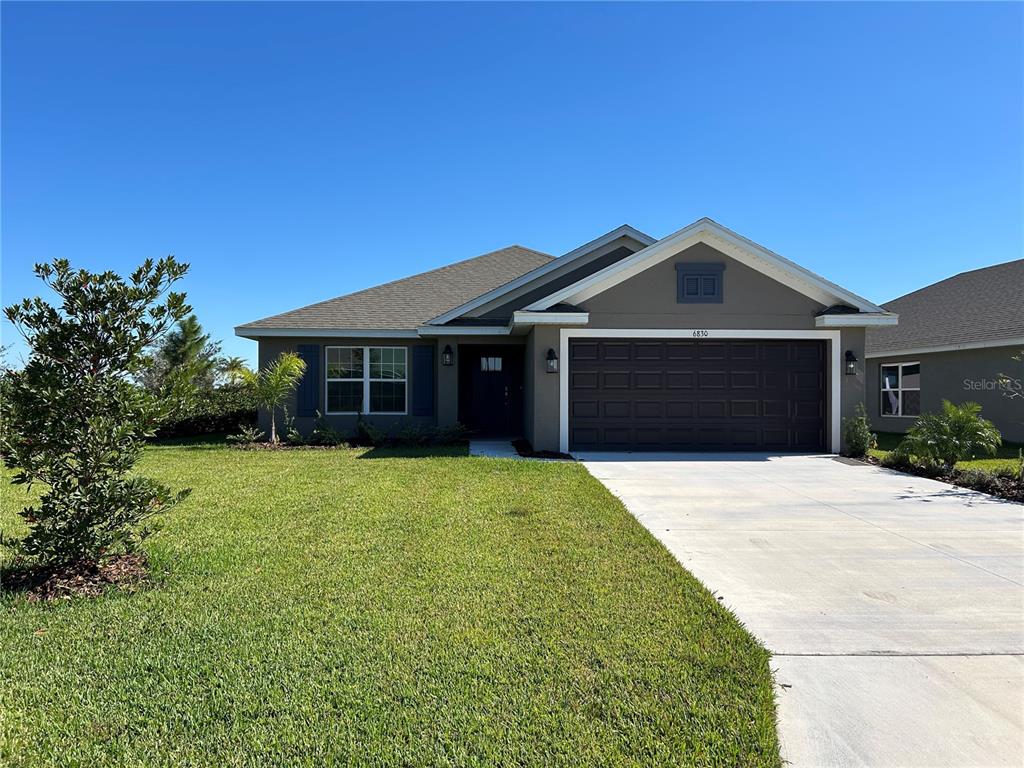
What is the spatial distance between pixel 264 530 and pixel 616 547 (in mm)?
3460

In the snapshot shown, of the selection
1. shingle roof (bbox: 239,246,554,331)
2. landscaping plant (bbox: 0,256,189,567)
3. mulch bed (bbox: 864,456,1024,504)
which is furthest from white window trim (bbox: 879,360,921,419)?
landscaping plant (bbox: 0,256,189,567)

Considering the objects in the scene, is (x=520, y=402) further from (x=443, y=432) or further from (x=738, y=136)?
(x=738, y=136)

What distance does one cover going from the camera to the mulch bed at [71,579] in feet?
12.6

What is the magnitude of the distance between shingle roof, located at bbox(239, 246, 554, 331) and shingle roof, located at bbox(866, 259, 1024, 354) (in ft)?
37.3

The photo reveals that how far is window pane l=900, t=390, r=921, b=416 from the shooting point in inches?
647

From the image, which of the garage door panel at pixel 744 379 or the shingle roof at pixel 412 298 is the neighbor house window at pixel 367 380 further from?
the garage door panel at pixel 744 379

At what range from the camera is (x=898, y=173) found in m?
12.8

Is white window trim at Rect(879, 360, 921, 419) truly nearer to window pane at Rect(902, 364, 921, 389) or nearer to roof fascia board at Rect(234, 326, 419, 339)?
window pane at Rect(902, 364, 921, 389)

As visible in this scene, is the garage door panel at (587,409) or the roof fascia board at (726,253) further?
the garage door panel at (587,409)

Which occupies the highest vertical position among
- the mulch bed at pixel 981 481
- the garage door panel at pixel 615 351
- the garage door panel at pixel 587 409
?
the garage door panel at pixel 615 351

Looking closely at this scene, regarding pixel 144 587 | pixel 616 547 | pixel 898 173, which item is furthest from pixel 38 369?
pixel 898 173

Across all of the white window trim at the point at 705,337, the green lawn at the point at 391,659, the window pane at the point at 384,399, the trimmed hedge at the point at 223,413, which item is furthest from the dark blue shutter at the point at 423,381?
the green lawn at the point at 391,659

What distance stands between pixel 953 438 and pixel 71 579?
11621 mm

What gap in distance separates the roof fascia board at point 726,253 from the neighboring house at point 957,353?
4.74 metres
